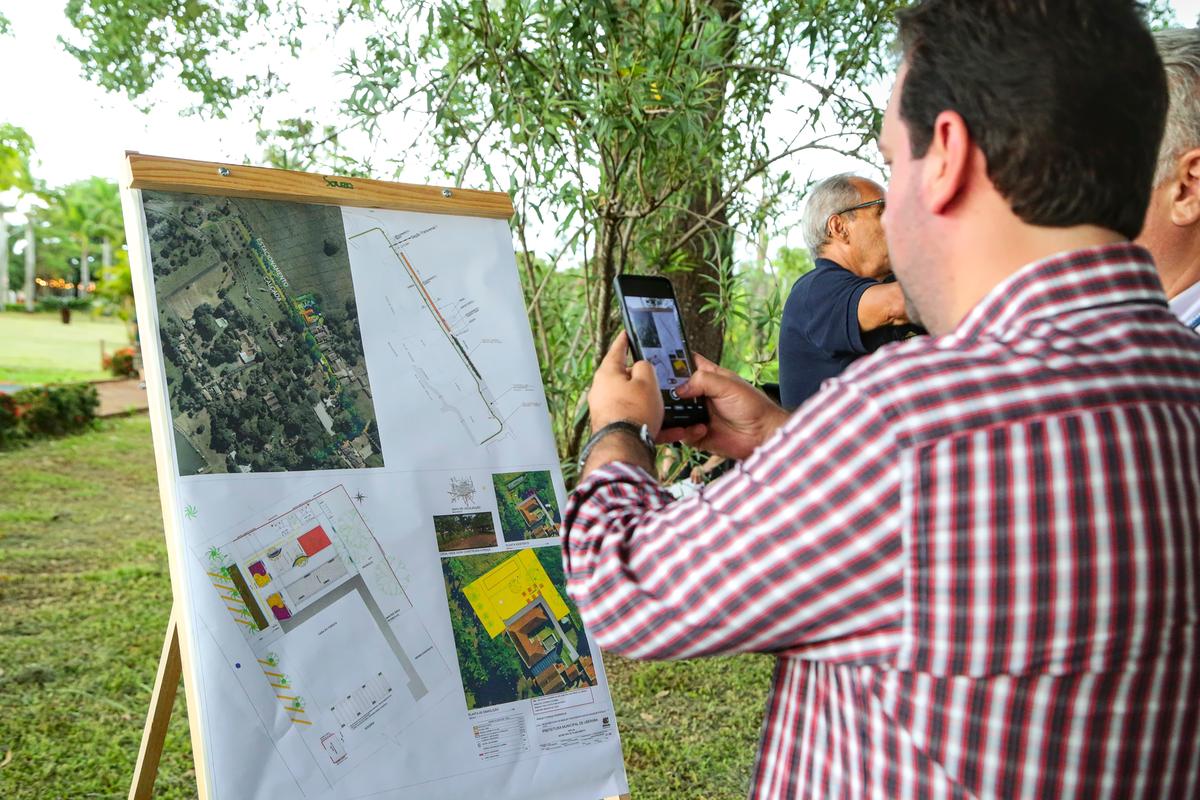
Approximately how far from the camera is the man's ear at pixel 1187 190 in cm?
154

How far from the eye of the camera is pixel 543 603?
1802 mm

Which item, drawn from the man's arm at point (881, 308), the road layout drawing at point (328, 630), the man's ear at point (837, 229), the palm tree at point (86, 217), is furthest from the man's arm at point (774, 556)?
the palm tree at point (86, 217)

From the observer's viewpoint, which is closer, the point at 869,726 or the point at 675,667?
the point at 869,726

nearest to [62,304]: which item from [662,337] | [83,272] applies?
[83,272]

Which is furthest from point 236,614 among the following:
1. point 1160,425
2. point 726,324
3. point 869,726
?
point 726,324

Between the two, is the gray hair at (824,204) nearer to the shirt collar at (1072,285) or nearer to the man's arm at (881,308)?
the man's arm at (881,308)

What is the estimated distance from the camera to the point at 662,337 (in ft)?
4.61

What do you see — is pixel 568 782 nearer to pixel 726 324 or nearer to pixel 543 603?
pixel 543 603

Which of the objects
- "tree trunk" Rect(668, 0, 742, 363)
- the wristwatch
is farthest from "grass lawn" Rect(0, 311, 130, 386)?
the wristwatch

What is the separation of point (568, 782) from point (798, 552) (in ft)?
3.53

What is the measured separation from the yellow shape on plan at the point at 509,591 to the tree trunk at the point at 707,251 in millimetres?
1831

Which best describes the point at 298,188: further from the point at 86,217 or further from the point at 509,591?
the point at 86,217

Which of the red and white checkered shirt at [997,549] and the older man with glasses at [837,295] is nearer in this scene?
the red and white checkered shirt at [997,549]

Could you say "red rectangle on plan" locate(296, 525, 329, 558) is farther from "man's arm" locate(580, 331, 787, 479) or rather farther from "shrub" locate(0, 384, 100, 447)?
"shrub" locate(0, 384, 100, 447)
